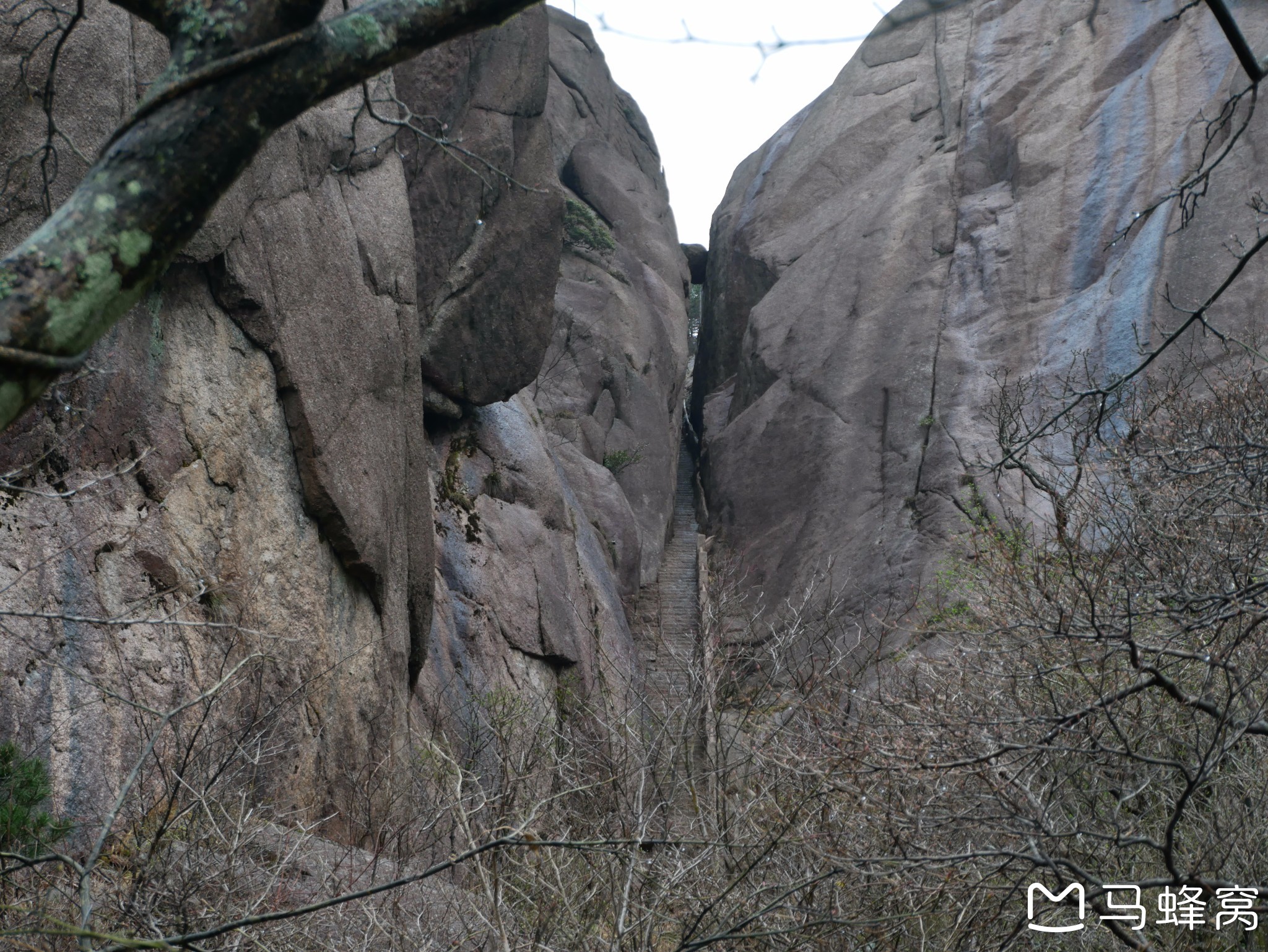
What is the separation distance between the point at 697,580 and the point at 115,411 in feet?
42.3

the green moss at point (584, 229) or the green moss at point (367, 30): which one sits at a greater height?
the green moss at point (584, 229)

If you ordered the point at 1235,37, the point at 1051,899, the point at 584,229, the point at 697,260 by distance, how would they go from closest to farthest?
1. the point at 1235,37
2. the point at 1051,899
3. the point at 584,229
4. the point at 697,260

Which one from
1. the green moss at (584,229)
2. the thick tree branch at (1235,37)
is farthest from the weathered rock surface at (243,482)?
the green moss at (584,229)

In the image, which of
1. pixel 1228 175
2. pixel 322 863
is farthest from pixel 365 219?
pixel 1228 175

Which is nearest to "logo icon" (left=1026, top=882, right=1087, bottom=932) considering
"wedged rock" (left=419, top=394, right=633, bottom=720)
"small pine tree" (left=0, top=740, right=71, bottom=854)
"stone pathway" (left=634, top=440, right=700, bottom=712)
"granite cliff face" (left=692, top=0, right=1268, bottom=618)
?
"small pine tree" (left=0, top=740, right=71, bottom=854)

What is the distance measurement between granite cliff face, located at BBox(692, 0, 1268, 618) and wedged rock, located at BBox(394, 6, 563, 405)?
6.51m

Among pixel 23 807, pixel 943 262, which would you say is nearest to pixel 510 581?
pixel 23 807

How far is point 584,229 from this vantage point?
825 inches

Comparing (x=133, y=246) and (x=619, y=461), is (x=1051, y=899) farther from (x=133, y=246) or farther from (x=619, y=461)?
(x=619, y=461)

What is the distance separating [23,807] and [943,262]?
17692 millimetres

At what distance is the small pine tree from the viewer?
3.77m

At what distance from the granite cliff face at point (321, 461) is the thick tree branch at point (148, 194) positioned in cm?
137

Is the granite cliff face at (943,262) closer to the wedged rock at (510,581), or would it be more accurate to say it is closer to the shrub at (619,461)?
the shrub at (619,461)

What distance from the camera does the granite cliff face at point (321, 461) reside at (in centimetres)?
560
